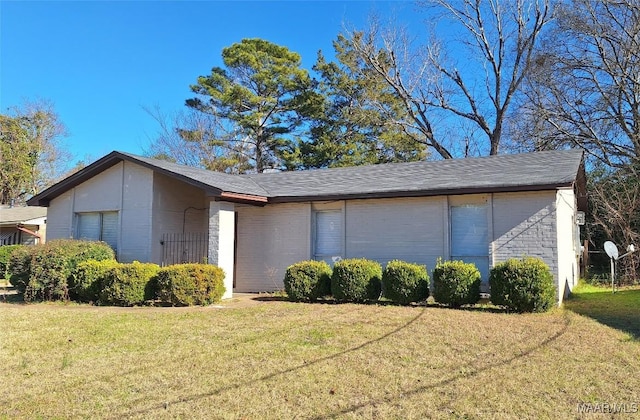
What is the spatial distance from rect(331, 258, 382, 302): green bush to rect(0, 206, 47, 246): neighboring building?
18539 millimetres

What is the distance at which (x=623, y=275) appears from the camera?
50.9 feet

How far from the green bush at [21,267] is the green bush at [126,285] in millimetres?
2000

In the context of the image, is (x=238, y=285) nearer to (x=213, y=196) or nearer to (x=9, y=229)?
(x=213, y=196)

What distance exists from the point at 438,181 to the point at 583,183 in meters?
7.21

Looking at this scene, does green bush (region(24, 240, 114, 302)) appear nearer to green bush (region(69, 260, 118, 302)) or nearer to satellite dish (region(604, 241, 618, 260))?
green bush (region(69, 260, 118, 302))

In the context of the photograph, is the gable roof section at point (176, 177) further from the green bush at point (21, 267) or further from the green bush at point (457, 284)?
the green bush at point (457, 284)

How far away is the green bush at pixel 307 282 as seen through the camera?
10.4m

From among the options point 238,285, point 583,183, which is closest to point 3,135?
point 238,285

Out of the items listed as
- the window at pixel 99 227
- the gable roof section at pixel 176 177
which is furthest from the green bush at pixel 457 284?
the window at pixel 99 227

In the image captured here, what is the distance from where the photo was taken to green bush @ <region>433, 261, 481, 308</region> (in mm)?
9156

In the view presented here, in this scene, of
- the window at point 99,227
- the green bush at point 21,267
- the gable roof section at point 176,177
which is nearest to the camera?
the green bush at point 21,267

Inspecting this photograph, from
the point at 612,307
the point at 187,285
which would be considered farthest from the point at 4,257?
the point at 612,307

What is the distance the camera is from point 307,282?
10.4m

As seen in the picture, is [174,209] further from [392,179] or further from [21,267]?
[392,179]
